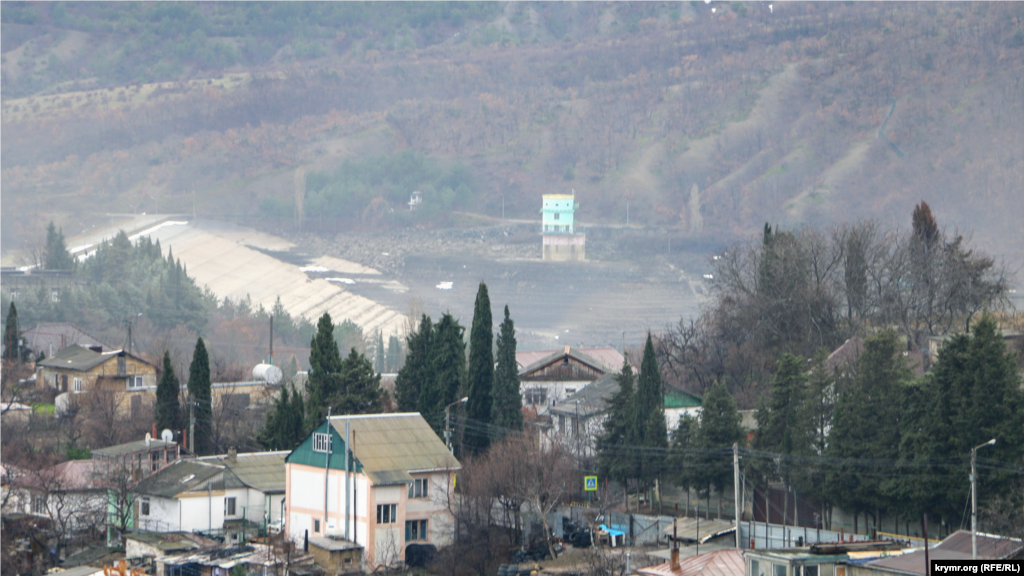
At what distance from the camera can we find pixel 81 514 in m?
48.1

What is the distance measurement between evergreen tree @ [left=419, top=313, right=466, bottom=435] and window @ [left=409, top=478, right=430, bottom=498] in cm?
857

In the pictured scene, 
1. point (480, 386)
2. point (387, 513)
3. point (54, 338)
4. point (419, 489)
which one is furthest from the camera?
point (54, 338)

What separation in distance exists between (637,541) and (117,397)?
126ft

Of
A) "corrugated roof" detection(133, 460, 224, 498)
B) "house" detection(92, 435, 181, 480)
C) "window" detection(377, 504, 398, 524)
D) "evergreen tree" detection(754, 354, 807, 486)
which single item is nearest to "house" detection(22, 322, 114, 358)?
"house" detection(92, 435, 181, 480)

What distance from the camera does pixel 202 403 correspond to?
193ft

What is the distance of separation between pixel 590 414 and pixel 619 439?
19.2 feet

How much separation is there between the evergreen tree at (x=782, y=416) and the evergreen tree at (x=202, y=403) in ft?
86.4

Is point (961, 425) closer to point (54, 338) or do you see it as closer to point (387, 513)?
point (387, 513)

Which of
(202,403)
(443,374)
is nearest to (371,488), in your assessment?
(443,374)

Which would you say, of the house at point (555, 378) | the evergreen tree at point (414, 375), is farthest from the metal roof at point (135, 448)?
the house at point (555, 378)

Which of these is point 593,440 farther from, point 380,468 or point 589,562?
point 589,562

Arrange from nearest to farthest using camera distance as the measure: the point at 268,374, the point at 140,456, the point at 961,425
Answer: the point at 961,425, the point at 140,456, the point at 268,374

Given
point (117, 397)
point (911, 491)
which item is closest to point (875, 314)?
point (911, 491)

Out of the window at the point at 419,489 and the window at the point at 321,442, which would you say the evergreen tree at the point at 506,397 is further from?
the window at the point at 321,442
